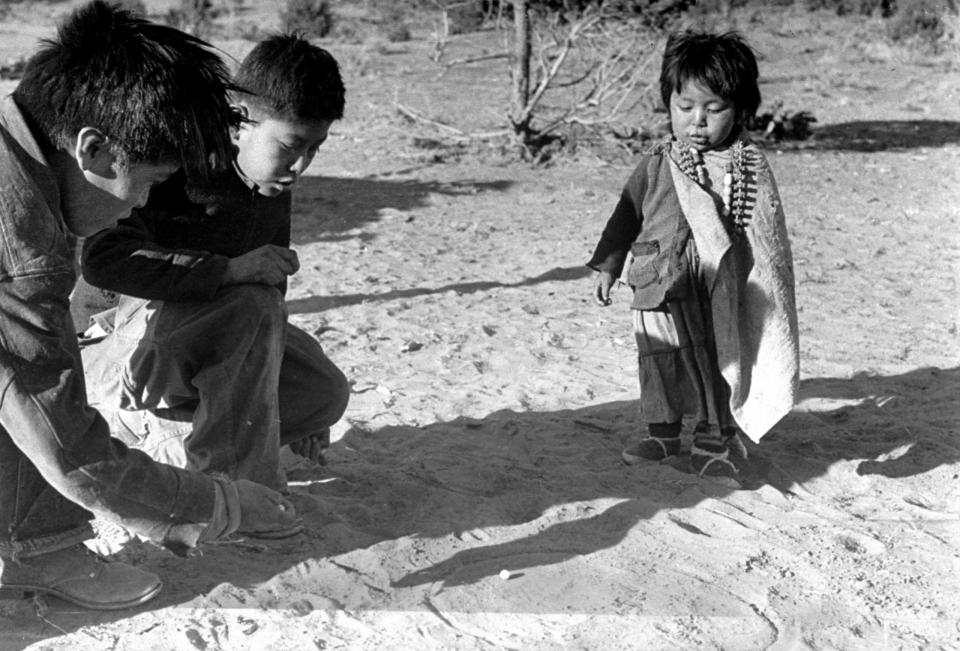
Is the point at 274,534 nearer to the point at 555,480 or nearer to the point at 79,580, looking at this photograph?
the point at 79,580

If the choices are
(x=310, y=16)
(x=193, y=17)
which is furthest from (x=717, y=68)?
(x=193, y=17)

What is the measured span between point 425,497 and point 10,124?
1803 millimetres

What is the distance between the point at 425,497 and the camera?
3982mm

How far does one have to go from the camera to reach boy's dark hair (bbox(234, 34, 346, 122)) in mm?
3539

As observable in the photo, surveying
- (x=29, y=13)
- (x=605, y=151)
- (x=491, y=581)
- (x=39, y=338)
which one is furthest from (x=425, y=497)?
(x=29, y=13)

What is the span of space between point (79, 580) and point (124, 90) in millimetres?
1248

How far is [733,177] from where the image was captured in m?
4.14

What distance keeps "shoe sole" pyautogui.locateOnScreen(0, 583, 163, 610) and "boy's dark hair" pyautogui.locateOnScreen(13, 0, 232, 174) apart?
1115 millimetres

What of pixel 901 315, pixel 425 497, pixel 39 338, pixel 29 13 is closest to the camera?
pixel 39 338

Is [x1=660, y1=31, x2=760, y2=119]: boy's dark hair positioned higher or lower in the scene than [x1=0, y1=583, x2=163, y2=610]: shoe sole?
higher

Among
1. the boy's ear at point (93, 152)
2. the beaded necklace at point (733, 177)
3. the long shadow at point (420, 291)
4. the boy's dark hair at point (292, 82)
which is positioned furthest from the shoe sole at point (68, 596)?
the long shadow at point (420, 291)

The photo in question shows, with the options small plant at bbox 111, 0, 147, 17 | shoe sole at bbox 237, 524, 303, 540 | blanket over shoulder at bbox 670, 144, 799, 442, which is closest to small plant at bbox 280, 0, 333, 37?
small plant at bbox 111, 0, 147, 17

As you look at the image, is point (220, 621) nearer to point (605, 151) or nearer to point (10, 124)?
point (10, 124)

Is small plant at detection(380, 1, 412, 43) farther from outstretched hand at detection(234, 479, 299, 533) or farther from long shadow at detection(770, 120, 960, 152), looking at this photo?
outstretched hand at detection(234, 479, 299, 533)
